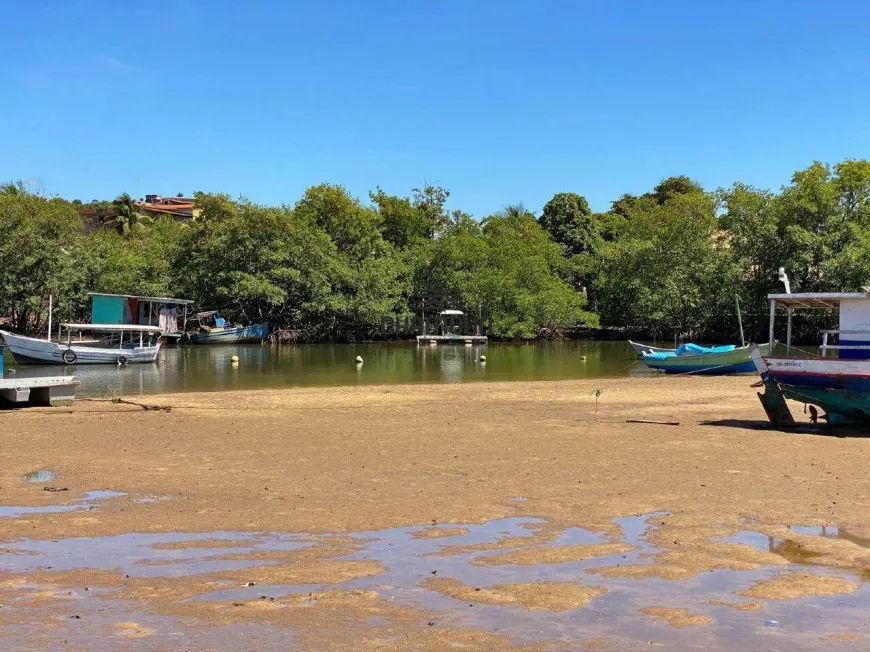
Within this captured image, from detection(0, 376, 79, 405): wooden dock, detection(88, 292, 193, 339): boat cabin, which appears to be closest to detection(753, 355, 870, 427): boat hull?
detection(0, 376, 79, 405): wooden dock

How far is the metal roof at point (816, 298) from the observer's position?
18.2 meters

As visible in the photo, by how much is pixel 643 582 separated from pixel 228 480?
6.76 meters

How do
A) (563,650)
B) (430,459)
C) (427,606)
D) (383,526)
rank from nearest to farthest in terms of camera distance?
(563,650)
(427,606)
(383,526)
(430,459)

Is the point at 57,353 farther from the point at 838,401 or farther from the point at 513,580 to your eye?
the point at 513,580

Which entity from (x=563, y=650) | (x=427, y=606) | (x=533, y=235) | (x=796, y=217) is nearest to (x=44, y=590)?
(x=427, y=606)

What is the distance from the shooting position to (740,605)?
7.05 meters

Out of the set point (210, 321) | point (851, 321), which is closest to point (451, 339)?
point (210, 321)

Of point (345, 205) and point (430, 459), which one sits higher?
point (345, 205)

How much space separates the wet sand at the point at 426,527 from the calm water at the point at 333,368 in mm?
13766

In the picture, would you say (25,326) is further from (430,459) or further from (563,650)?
(563,650)

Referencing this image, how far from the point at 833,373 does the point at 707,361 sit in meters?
17.7

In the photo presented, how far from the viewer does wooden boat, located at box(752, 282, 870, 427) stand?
1805 cm

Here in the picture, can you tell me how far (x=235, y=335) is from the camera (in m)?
61.9

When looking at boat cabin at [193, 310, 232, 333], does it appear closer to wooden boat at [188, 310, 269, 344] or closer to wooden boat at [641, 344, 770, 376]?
wooden boat at [188, 310, 269, 344]
